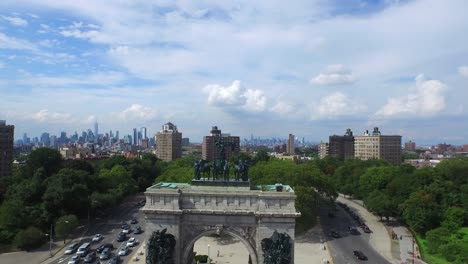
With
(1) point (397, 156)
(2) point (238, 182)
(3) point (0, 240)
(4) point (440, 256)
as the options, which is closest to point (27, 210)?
(3) point (0, 240)

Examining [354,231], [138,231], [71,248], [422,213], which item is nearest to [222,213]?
[71,248]

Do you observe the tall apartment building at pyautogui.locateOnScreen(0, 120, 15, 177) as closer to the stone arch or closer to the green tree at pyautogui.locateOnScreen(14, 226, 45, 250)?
the green tree at pyautogui.locateOnScreen(14, 226, 45, 250)

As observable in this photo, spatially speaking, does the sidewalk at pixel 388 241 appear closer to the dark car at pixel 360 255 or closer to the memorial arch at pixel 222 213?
the dark car at pixel 360 255

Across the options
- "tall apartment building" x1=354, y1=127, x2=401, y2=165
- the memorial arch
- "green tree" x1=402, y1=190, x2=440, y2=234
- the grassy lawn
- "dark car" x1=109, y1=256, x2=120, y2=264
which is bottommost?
the grassy lawn

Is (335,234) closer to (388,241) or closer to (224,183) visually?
(388,241)

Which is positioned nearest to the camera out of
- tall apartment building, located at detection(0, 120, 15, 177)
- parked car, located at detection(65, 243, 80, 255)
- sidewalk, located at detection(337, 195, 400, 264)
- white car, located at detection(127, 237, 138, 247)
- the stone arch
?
the stone arch

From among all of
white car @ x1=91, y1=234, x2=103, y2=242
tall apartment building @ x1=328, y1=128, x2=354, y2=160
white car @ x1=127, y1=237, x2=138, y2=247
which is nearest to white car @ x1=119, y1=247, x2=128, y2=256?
white car @ x1=127, y1=237, x2=138, y2=247
